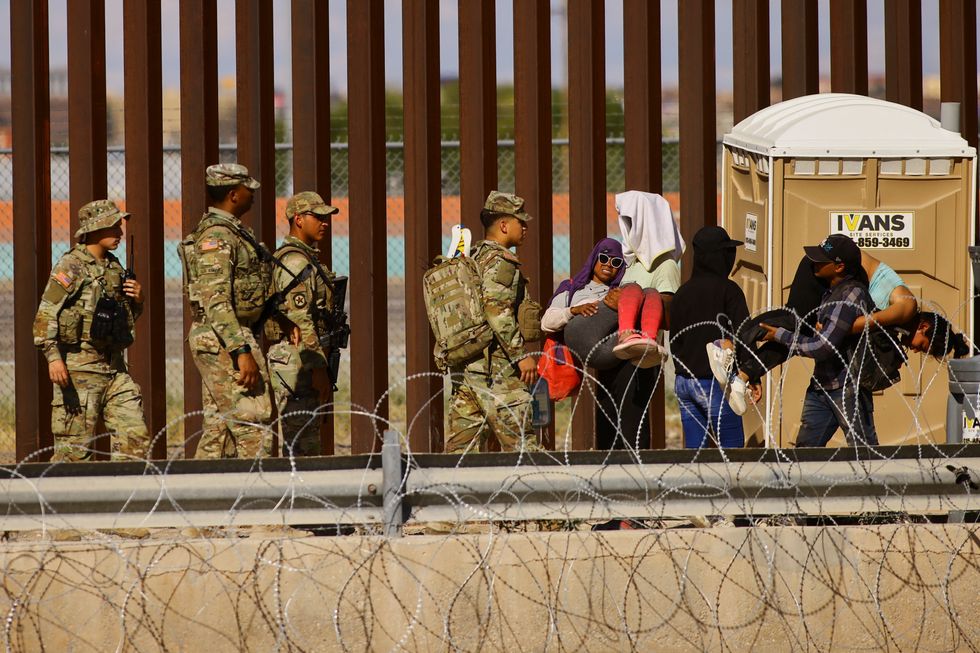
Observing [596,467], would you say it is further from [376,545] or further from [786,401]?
[786,401]

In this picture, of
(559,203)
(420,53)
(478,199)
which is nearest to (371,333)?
(478,199)

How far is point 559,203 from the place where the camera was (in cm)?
2502

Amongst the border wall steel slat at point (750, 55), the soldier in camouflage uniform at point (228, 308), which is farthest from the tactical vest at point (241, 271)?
the border wall steel slat at point (750, 55)

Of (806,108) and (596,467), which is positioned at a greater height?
(806,108)

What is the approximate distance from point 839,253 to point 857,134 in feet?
4.13

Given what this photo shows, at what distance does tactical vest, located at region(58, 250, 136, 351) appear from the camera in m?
6.73

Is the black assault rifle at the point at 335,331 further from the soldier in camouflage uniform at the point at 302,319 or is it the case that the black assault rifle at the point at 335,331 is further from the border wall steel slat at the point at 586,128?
the border wall steel slat at the point at 586,128

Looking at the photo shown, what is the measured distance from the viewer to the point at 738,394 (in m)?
6.11

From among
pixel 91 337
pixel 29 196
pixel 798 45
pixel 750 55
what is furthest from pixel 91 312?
pixel 798 45

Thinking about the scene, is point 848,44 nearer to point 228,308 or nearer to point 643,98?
point 643,98

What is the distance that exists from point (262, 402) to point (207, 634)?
6.63 feet

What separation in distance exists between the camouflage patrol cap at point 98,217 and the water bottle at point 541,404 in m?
2.09

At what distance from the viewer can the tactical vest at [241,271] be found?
643cm

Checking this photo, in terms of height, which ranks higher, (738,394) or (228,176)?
(228,176)
